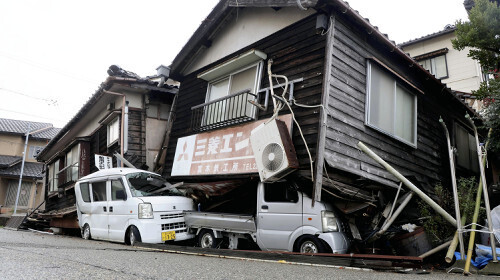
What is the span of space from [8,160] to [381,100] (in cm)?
3380

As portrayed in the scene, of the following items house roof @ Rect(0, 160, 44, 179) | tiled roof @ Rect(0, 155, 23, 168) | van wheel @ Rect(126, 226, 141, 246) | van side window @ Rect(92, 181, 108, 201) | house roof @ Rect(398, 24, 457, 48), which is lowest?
van wheel @ Rect(126, 226, 141, 246)

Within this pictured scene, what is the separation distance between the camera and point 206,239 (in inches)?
307

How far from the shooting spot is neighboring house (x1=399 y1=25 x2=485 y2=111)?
15750 mm

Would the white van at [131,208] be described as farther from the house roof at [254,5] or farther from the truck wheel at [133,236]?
the house roof at [254,5]

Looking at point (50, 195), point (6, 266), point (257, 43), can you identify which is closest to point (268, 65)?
point (257, 43)

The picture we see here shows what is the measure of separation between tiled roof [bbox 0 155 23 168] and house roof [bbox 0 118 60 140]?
2468mm

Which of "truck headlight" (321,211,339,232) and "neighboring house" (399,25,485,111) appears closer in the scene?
"truck headlight" (321,211,339,232)

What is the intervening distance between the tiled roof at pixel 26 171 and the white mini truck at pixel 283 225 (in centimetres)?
2952

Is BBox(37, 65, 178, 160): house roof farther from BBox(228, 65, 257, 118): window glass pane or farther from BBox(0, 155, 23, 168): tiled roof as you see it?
BBox(0, 155, 23, 168): tiled roof

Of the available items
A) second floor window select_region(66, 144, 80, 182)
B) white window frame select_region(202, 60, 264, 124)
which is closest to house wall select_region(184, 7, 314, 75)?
white window frame select_region(202, 60, 264, 124)

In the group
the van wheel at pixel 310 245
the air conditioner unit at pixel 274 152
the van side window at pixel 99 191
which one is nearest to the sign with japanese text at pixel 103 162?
the van side window at pixel 99 191

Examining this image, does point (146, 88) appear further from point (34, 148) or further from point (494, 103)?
point (34, 148)

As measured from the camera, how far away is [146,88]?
12.0 meters

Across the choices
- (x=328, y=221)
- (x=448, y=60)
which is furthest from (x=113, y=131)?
(x=448, y=60)
